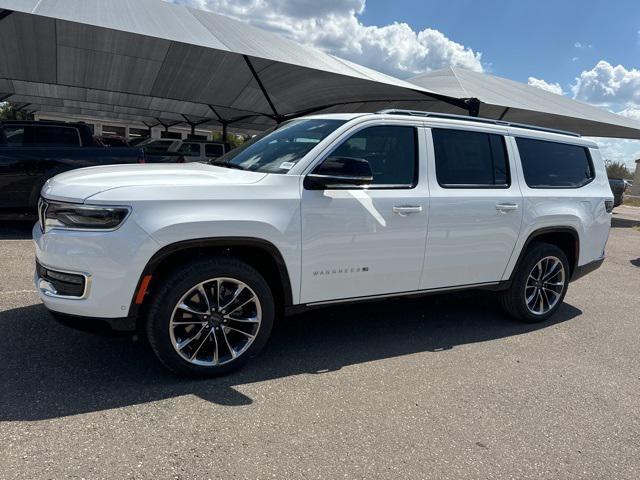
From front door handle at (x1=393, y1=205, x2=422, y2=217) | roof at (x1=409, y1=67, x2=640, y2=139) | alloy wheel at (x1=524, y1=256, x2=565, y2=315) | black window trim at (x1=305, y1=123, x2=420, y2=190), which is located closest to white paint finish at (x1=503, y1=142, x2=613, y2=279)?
alloy wheel at (x1=524, y1=256, x2=565, y2=315)

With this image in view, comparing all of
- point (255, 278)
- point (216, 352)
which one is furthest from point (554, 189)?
point (216, 352)

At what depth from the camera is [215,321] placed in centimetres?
339

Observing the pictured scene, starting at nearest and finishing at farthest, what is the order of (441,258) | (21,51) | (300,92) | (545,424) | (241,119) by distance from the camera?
(545,424)
(441,258)
(21,51)
(300,92)
(241,119)

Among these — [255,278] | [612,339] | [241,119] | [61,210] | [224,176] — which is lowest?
[612,339]

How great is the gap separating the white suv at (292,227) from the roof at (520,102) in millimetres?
9440

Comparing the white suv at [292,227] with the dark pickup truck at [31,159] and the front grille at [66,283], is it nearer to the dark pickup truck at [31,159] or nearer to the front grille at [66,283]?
the front grille at [66,283]

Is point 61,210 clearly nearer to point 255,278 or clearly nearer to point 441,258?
point 255,278

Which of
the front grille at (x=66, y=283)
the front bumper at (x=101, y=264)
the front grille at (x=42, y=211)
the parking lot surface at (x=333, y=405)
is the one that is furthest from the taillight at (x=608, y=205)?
the front grille at (x=42, y=211)

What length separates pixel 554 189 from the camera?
4934 mm

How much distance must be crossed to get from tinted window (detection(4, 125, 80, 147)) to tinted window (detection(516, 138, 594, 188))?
7616 millimetres

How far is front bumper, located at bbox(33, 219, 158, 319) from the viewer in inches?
116

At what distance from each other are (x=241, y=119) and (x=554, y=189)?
79.7 ft

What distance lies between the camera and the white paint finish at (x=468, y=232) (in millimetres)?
4078

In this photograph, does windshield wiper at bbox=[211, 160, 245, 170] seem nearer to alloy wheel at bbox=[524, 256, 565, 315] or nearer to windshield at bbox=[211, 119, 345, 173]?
windshield at bbox=[211, 119, 345, 173]
